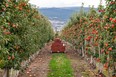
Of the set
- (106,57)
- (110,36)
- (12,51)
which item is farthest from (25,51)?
(110,36)

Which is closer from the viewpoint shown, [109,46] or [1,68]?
[109,46]

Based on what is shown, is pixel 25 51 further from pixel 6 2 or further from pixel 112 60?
pixel 6 2

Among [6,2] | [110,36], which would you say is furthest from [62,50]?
[6,2]

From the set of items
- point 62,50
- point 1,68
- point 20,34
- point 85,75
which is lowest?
point 62,50

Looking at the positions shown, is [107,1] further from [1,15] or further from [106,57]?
[1,15]

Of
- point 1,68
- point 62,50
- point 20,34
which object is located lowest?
point 62,50

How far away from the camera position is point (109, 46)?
12.5 meters

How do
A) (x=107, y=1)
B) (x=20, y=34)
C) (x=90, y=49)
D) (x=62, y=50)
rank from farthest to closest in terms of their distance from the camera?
(x=62, y=50)
(x=90, y=49)
(x=20, y=34)
(x=107, y=1)

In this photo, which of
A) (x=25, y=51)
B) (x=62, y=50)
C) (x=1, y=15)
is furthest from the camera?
(x=62, y=50)

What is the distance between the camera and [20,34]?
53.2ft

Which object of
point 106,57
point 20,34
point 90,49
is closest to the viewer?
point 106,57

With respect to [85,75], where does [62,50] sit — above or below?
below

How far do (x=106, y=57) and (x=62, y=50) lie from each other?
24.4 m

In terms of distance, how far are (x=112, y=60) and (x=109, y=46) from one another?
24.2 inches
